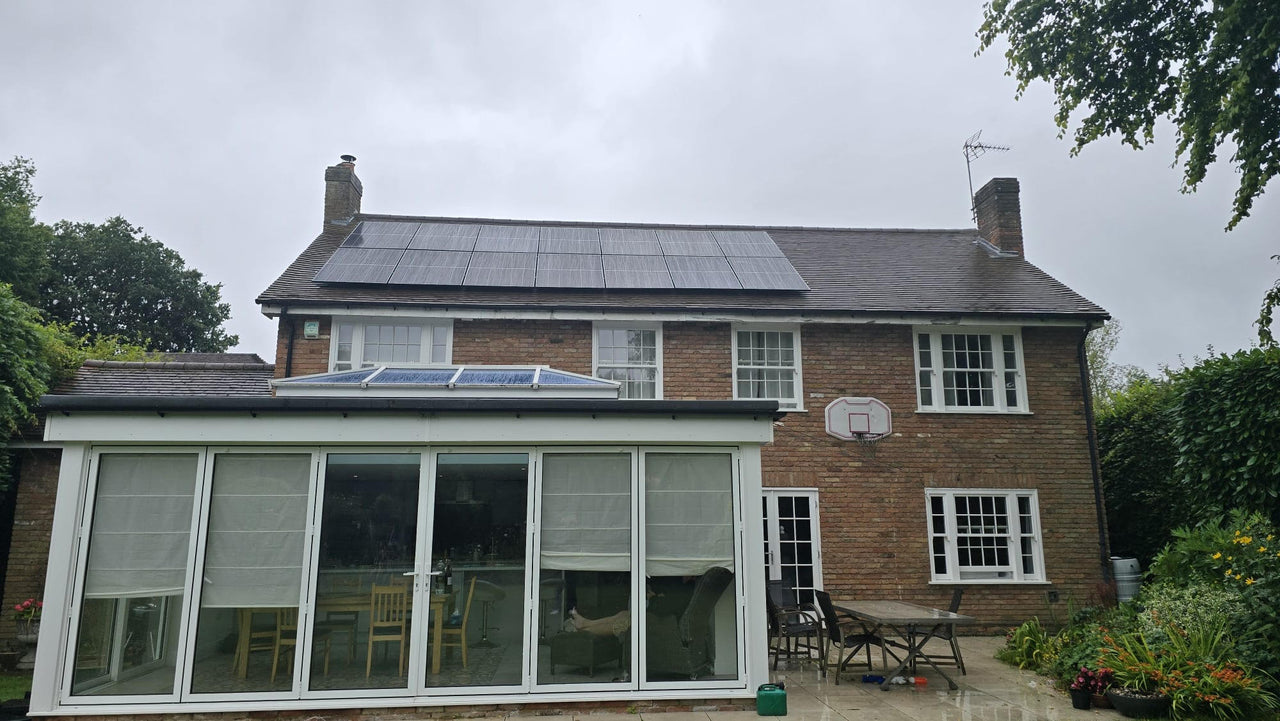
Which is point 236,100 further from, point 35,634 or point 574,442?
point 574,442

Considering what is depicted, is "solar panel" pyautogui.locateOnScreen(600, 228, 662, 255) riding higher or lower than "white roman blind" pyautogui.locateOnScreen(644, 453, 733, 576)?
higher

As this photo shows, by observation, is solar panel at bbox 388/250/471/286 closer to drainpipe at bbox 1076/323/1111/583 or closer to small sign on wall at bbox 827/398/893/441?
small sign on wall at bbox 827/398/893/441

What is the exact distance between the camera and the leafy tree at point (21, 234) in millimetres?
24406

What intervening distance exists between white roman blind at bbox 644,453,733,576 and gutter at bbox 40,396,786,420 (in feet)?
1.79

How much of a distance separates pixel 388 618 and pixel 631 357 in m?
6.97

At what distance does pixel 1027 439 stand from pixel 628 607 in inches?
360

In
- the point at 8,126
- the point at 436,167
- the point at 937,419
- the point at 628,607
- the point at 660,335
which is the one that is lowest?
the point at 628,607

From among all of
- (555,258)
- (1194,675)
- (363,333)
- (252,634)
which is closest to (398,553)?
(252,634)

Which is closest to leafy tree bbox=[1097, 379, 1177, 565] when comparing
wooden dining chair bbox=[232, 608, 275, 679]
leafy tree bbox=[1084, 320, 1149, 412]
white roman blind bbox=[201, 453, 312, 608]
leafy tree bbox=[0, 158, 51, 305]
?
white roman blind bbox=[201, 453, 312, 608]

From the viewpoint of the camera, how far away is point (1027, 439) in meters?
13.1

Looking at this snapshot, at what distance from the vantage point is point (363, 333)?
12.8m

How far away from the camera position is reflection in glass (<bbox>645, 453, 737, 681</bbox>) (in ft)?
23.5

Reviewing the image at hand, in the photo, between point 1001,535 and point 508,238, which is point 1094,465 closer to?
point 1001,535

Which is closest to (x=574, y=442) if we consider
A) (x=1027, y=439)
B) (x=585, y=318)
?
(x=585, y=318)
